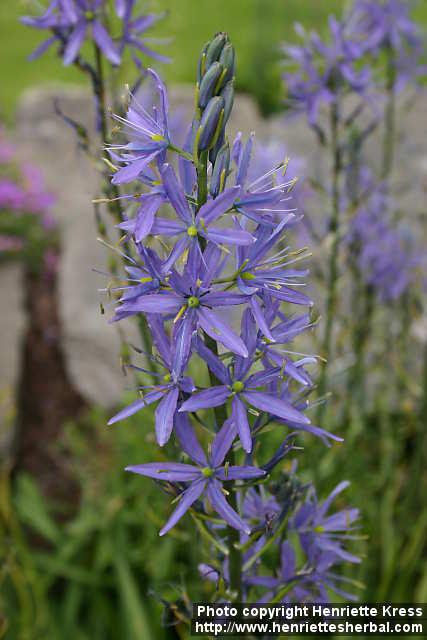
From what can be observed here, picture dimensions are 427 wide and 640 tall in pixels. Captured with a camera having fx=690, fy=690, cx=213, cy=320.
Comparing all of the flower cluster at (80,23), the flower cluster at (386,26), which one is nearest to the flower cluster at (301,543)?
the flower cluster at (80,23)

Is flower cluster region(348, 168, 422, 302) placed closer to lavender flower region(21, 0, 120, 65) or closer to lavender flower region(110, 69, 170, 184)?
lavender flower region(21, 0, 120, 65)

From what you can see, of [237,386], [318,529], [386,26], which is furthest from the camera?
[386,26]

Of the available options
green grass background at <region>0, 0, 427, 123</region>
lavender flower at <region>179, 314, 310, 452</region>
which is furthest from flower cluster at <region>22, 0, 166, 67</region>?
green grass background at <region>0, 0, 427, 123</region>

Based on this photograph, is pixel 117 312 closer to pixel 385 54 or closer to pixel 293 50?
pixel 293 50

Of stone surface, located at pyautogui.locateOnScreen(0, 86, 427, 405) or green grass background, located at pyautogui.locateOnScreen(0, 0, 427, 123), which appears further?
green grass background, located at pyautogui.locateOnScreen(0, 0, 427, 123)

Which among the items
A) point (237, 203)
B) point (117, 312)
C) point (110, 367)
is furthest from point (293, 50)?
point (110, 367)

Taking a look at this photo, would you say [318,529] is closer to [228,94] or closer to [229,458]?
[229,458]

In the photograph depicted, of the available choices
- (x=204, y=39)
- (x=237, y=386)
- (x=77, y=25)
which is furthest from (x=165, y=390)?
(x=204, y=39)

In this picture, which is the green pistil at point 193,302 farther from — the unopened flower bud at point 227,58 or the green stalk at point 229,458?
the unopened flower bud at point 227,58
